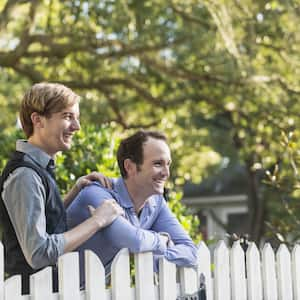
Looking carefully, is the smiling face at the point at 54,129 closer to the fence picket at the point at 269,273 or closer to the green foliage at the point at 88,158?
the fence picket at the point at 269,273

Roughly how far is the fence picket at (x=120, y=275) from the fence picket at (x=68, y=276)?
0.22 metres

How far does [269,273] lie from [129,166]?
1158 mm

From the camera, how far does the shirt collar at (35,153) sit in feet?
11.5

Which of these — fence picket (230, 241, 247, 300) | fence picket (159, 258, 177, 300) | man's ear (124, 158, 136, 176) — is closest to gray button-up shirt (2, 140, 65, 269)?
fence picket (159, 258, 177, 300)

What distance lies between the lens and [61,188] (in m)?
5.85

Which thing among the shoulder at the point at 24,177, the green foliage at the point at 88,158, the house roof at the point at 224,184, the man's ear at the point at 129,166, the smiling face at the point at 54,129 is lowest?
the shoulder at the point at 24,177

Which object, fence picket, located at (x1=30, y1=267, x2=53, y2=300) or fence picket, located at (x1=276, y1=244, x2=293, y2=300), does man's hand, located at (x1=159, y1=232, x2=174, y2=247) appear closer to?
fence picket, located at (x1=30, y1=267, x2=53, y2=300)

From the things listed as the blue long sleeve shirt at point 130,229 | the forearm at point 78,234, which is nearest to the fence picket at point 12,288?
the forearm at point 78,234

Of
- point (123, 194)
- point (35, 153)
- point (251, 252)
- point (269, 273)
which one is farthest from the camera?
point (269, 273)

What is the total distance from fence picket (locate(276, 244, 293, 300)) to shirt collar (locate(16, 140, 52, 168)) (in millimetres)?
1774

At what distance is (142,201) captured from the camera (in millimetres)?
4043

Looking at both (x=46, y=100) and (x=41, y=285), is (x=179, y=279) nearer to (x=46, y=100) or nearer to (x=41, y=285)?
(x=41, y=285)

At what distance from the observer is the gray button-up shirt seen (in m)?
3.24

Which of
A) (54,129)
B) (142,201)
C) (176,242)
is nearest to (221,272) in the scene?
(176,242)
